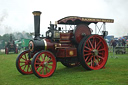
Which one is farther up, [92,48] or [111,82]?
[92,48]

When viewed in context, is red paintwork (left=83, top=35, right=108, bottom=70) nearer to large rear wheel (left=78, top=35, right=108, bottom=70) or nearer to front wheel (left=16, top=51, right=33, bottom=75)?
large rear wheel (left=78, top=35, right=108, bottom=70)

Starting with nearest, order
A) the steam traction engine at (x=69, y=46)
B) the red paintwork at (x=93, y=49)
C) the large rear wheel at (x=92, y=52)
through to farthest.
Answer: the steam traction engine at (x=69, y=46) < the large rear wheel at (x=92, y=52) < the red paintwork at (x=93, y=49)

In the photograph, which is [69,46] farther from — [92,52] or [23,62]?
[23,62]

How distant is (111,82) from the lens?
481cm

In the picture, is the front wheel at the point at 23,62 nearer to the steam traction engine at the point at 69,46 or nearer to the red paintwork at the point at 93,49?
the steam traction engine at the point at 69,46

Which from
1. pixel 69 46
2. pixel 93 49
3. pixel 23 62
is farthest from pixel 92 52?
pixel 23 62

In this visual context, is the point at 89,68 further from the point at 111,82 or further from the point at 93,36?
the point at 111,82

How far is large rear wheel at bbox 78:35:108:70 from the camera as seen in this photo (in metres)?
6.74

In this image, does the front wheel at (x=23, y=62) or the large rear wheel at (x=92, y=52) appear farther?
the large rear wheel at (x=92, y=52)

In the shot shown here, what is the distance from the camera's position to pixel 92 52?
23.4 feet

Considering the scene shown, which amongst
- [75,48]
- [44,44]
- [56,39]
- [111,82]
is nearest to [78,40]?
[75,48]

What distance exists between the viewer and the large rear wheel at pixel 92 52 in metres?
6.74

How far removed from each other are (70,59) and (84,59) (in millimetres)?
641

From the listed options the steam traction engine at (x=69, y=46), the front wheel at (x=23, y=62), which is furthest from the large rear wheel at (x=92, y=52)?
the front wheel at (x=23, y=62)
